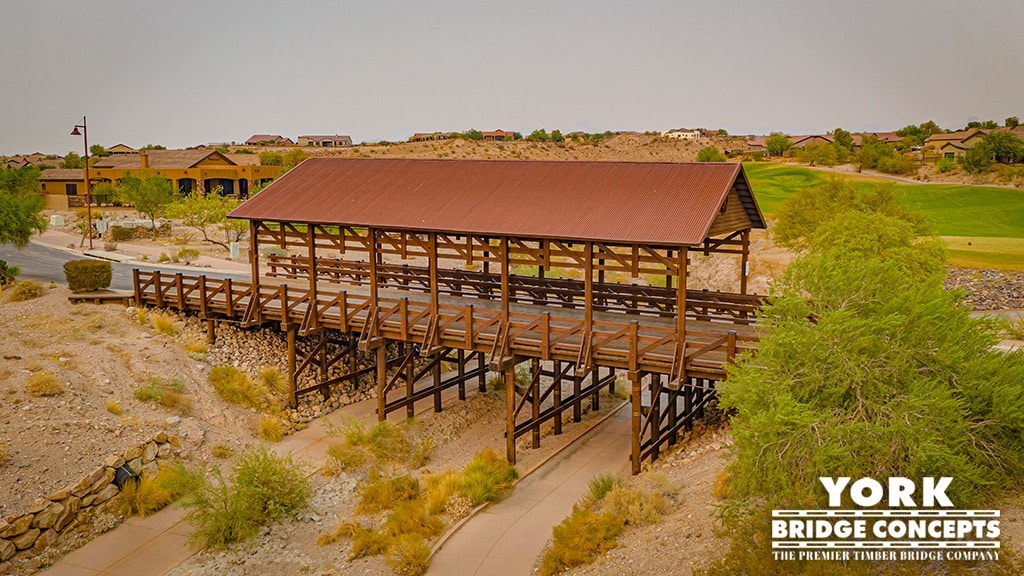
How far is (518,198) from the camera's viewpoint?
69.9 feet

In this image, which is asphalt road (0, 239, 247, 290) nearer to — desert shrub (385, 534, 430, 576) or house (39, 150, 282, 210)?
desert shrub (385, 534, 430, 576)

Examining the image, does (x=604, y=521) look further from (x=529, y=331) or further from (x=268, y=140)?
(x=268, y=140)

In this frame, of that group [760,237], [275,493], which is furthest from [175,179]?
[275,493]

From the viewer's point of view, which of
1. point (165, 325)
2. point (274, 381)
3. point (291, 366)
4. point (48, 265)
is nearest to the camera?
point (291, 366)

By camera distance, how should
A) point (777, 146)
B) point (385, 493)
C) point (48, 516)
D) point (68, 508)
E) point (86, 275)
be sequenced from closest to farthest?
point (48, 516), point (68, 508), point (385, 493), point (86, 275), point (777, 146)

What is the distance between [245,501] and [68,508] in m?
3.80

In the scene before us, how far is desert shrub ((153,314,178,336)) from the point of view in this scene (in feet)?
85.9

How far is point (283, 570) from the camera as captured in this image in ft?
52.1

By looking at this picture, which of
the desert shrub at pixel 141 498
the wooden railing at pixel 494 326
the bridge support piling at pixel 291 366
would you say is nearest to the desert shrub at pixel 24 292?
the wooden railing at pixel 494 326

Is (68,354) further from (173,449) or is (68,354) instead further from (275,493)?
(275,493)

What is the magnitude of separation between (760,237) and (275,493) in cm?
4081

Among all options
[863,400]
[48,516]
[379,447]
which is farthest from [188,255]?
[863,400]

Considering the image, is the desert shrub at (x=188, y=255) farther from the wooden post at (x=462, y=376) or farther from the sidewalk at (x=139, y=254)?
the wooden post at (x=462, y=376)

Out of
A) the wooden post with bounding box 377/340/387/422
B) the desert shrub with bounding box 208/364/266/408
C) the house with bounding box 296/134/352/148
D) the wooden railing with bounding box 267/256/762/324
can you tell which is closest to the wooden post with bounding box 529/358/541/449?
the wooden railing with bounding box 267/256/762/324
